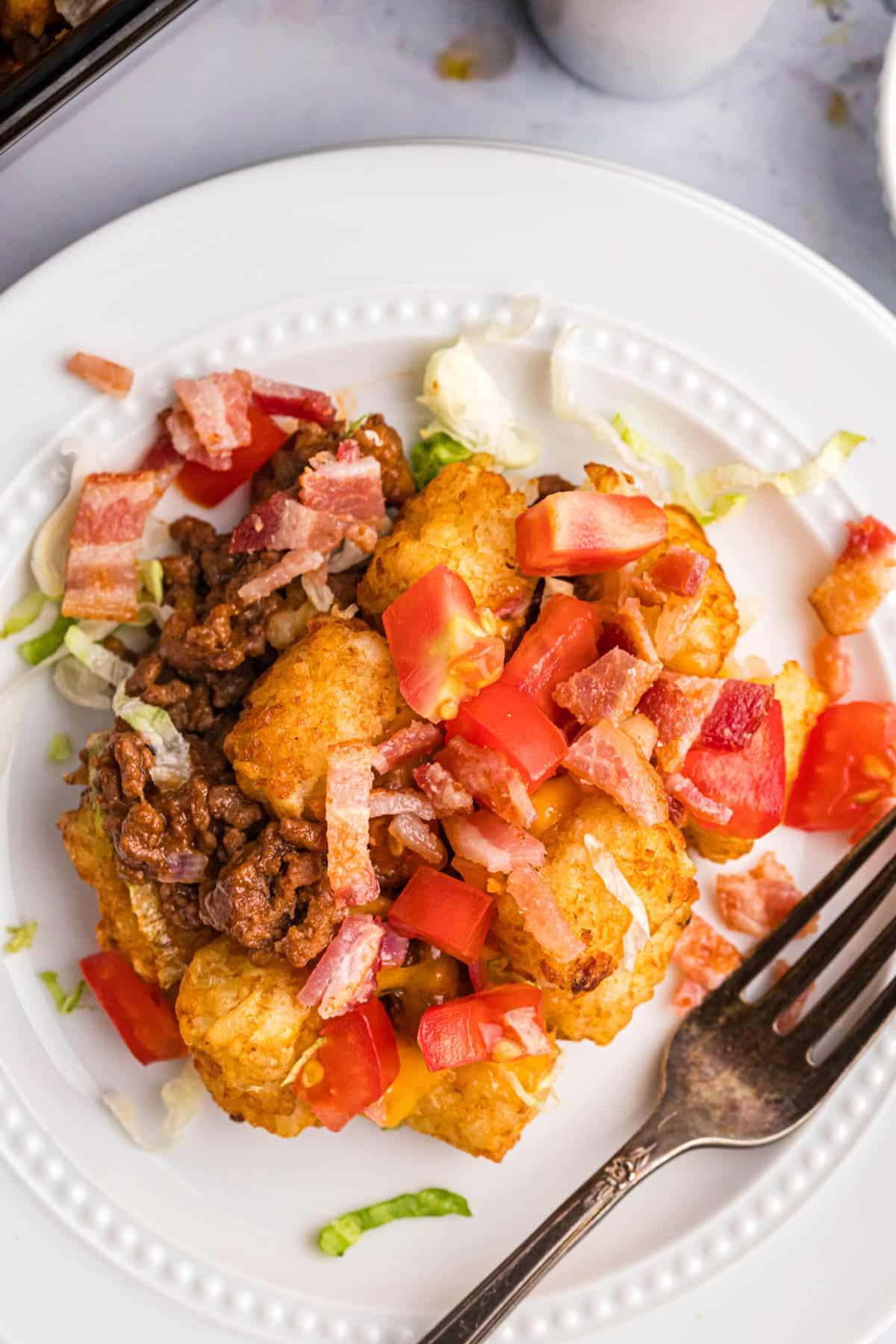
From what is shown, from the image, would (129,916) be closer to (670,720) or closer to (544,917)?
(544,917)

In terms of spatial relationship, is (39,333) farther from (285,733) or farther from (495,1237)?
(495,1237)

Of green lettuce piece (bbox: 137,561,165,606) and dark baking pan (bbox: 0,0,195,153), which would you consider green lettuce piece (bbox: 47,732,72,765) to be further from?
dark baking pan (bbox: 0,0,195,153)

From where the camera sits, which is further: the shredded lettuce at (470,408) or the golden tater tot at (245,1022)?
the shredded lettuce at (470,408)

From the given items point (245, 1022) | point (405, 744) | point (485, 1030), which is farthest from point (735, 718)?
point (245, 1022)

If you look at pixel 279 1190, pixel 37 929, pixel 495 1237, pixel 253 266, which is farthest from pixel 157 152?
pixel 495 1237

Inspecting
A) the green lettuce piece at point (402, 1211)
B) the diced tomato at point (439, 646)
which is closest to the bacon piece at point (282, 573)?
the diced tomato at point (439, 646)

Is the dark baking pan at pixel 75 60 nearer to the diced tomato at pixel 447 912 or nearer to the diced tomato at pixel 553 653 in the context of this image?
the diced tomato at pixel 553 653

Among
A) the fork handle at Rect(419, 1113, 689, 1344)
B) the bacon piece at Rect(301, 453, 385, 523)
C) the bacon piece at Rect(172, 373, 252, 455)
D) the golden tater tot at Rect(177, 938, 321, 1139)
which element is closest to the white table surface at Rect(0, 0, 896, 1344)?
the fork handle at Rect(419, 1113, 689, 1344)
